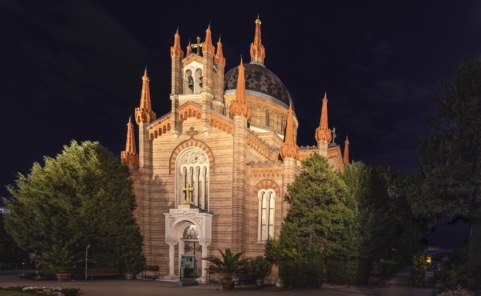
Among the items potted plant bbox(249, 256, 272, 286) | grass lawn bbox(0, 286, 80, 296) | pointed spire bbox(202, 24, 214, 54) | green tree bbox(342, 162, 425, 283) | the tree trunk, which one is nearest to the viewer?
grass lawn bbox(0, 286, 80, 296)

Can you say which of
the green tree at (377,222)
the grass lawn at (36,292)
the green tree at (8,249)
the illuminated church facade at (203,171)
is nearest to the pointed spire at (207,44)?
the illuminated church facade at (203,171)

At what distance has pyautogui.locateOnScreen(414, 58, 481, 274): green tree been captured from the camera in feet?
71.8

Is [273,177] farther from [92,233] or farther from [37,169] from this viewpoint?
[37,169]

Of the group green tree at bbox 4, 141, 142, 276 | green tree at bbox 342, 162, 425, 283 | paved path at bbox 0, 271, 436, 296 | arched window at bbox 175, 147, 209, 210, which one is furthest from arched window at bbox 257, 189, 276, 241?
green tree at bbox 4, 141, 142, 276

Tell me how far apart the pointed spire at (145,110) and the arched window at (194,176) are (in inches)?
195

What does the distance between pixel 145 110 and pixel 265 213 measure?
14.8 metres

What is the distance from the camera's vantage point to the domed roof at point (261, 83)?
45781 mm

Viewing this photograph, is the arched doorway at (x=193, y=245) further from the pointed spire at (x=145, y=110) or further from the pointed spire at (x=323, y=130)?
the pointed spire at (x=323, y=130)

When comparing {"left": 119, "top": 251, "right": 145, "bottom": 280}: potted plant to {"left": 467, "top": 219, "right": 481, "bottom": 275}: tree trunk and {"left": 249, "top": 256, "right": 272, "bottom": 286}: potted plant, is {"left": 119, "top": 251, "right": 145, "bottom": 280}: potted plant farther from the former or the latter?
{"left": 467, "top": 219, "right": 481, "bottom": 275}: tree trunk

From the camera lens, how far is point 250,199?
33.1m

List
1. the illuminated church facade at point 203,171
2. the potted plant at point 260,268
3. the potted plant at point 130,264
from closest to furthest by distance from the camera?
1. the potted plant at point 260,268
2. the illuminated church facade at point 203,171
3. the potted plant at point 130,264

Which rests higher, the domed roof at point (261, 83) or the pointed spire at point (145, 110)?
the domed roof at point (261, 83)

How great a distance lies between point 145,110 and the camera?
1416 inches

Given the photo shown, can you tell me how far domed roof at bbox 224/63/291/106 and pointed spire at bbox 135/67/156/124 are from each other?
12182 millimetres
